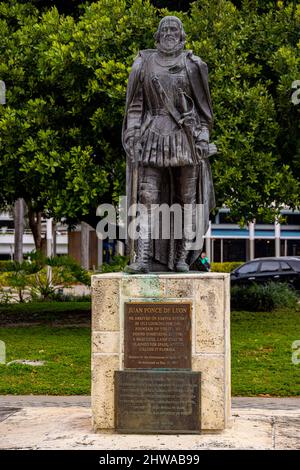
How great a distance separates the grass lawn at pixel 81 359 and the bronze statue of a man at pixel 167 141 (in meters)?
3.75

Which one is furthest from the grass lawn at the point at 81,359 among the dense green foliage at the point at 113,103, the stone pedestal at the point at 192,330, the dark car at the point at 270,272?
the dark car at the point at 270,272

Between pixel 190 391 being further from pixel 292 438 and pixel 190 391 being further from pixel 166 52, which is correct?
pixel 166 52

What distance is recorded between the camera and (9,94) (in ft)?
51.4

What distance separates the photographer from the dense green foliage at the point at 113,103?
15164 millimetres

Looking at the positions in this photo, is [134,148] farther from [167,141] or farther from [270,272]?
[270,272]

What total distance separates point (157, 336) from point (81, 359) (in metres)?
5.50

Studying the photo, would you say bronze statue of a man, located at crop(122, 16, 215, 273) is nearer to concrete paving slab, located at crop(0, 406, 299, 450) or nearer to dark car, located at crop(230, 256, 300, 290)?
concrete paving slab, located at crop(0, 406, 299, 450)

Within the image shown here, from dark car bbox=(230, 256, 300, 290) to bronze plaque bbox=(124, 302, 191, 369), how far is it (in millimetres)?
17939

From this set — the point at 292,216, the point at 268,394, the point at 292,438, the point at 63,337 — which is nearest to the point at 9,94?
the point at 63,337

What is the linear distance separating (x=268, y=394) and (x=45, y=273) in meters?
12.7

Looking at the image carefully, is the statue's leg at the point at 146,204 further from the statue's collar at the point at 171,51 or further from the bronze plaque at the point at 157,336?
the statue's collar at the point at 171,51

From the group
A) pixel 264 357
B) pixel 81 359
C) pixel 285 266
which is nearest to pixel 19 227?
pixel 285 266

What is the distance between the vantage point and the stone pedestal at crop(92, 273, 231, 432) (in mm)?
7930

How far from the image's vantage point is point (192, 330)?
7.94 m
